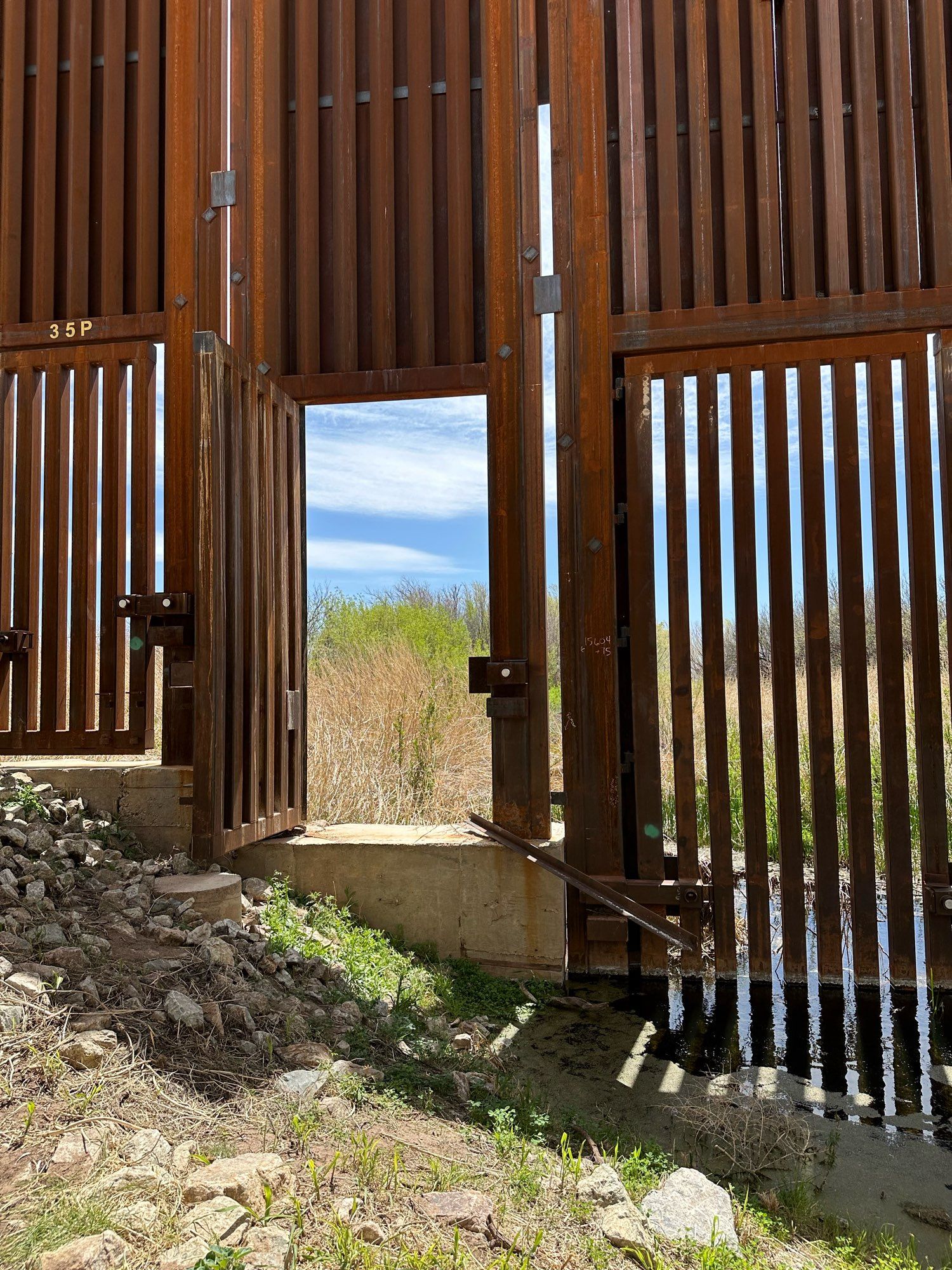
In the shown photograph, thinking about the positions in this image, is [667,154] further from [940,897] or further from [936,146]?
[940,897]

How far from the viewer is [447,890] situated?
5.84 m

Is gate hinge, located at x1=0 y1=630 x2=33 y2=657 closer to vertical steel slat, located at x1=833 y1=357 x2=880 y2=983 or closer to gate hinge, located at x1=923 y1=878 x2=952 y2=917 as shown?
vertical steel slat, located at x1=833 y1=357 x2=880 y2=983

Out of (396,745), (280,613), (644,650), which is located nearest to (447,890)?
(644,650)

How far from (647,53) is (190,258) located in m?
3.42

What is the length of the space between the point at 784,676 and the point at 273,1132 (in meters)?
3.95

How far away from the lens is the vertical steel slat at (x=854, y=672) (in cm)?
559

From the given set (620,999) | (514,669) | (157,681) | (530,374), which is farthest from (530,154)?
(157,681)

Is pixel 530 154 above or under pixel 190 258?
above

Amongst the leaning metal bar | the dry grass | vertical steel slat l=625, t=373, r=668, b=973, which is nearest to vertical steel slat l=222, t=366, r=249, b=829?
the leaning metal bar

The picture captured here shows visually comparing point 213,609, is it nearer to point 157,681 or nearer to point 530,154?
point 530,154

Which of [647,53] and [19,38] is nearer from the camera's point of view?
[647,53]

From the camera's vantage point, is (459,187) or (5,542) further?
(5,542)

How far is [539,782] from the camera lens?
602 centimetres

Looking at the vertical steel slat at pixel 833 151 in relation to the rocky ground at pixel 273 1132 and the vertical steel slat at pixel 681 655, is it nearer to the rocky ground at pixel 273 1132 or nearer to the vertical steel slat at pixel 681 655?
the vertical steel slat at pixel 681 655
